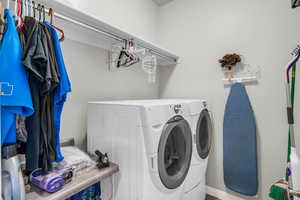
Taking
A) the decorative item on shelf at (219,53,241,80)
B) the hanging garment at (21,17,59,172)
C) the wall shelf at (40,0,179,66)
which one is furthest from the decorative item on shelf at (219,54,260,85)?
the hanging garment at (21,17,59,172)

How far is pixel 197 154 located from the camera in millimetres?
1511

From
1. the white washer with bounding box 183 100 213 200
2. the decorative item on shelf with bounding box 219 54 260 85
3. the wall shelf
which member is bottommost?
the white washer with bounding box 183 100 213 200

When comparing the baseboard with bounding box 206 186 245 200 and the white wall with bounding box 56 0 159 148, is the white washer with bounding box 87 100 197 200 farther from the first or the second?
the baseboard with bounding box 206 186 245 200

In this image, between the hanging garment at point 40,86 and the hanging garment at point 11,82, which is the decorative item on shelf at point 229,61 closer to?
the hanging garment at point 40,86

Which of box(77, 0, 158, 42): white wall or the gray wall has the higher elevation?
box(77, 0, 158, 42): white wall

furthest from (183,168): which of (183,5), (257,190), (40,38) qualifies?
(183,5)

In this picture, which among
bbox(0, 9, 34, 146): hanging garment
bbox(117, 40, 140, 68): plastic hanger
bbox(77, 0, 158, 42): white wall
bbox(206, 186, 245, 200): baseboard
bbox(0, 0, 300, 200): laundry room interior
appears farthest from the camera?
bbox(206, 186, 245, 200): baseboard

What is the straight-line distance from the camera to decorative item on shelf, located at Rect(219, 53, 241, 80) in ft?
5.77

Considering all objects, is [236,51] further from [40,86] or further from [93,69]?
[40,86]

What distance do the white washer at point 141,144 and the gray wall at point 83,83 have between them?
0.17 meters

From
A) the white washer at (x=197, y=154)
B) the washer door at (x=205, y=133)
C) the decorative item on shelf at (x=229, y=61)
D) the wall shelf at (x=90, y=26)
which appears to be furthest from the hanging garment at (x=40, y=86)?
the decorative item on shelf at (x=229, y=61)

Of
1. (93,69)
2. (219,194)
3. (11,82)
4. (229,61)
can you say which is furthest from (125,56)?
(219,194)

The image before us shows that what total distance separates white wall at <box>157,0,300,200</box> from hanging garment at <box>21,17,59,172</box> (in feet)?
5.78

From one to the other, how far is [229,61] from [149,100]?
3.38 ft
